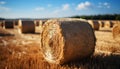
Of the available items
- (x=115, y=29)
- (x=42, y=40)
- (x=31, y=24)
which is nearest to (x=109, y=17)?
(x=31, y=24)

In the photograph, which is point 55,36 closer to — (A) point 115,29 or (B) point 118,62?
(B) point 118,62

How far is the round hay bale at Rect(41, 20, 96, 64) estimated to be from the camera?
6340 mm

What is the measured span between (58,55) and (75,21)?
1.27 m

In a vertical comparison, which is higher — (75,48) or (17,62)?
(75,48)

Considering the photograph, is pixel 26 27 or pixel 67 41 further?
pixel 26 27

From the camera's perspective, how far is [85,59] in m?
7.02

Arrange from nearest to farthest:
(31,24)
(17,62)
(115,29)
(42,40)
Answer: (17,62) → (42,40) → (115,29) → (31,24)

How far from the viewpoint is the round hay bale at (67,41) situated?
250 inches

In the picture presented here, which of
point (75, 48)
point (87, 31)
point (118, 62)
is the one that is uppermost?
point (87, 31)

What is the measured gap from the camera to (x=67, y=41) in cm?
631

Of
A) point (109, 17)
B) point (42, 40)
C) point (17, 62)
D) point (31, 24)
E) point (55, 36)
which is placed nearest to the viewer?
point (17, 62)

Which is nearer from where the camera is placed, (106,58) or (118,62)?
(118,62)

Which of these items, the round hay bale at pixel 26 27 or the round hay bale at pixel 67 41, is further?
the round hay bale at pixel 26 27

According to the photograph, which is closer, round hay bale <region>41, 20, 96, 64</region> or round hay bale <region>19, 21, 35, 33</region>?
round hay bale <region>41, 20, 96, 64</region>
